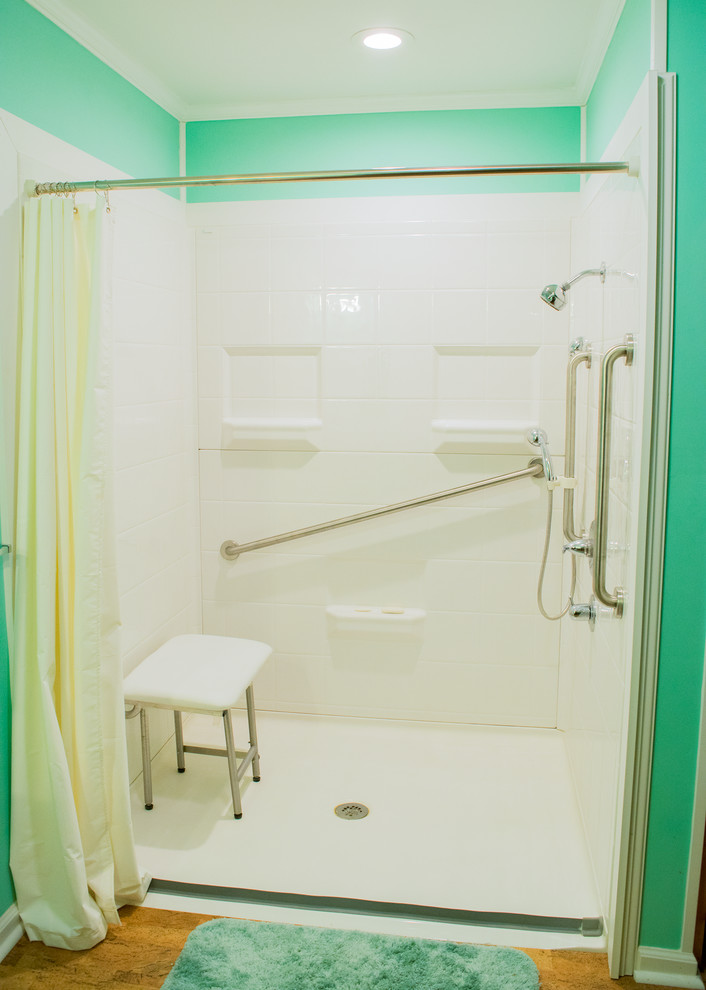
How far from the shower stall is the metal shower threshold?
4.5 inches

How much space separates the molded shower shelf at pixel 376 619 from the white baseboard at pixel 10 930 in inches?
58.1

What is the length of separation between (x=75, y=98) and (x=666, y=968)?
2768mm

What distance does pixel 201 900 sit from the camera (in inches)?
82.4

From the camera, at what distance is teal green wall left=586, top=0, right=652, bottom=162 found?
5.78 feet

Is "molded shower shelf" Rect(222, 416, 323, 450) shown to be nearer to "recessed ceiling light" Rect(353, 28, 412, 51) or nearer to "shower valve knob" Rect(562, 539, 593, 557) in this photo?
"shower valve knob" Rect(562, 539, 593, 557)

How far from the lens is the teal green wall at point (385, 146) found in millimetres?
2773

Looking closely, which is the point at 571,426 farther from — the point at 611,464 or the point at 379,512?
the point at 379,512

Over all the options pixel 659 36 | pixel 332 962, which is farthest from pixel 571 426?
pixel 332 962

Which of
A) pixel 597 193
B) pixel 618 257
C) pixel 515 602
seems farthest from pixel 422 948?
pixel 597 193

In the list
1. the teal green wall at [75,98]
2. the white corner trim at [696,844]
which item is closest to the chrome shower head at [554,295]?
the white corner trim at [696,844]

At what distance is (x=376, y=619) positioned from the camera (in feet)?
9.91

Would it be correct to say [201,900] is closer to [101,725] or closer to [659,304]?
[101,725]

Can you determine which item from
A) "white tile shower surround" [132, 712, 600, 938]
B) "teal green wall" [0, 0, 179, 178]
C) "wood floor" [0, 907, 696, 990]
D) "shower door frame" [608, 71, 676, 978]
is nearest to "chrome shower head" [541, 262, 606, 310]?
"shower door frame" [608, 71, 676, 978]

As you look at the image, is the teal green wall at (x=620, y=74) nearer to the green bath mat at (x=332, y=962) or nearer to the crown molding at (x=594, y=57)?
the crown molding at (x=594, y=57)
